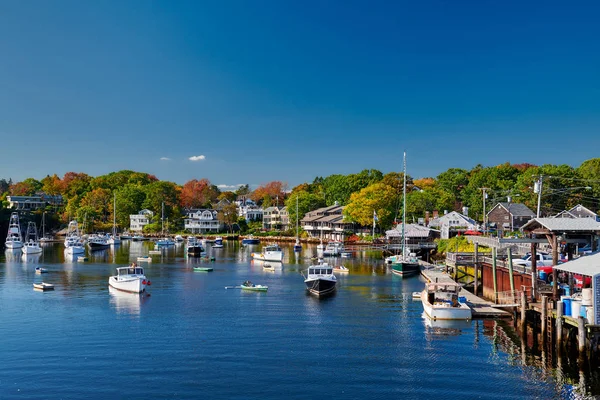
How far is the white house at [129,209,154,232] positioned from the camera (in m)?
179

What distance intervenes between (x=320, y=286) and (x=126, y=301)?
18353 millimetres

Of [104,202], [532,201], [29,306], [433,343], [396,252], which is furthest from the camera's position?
[104,202]

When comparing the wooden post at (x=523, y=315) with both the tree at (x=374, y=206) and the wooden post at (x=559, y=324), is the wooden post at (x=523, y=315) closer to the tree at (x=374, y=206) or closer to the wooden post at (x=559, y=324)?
the wooden post at (x=559, y=324)

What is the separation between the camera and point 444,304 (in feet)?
125

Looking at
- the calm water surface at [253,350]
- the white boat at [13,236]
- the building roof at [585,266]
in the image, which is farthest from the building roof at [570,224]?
the white boat at [13,236]

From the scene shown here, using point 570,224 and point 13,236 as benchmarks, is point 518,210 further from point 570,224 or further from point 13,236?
point 13,236

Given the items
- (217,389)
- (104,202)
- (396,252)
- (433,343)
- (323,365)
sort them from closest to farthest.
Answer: (217,389), (323,365), (433,343), (396,252), (104,202)

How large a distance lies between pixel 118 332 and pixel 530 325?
28787mm

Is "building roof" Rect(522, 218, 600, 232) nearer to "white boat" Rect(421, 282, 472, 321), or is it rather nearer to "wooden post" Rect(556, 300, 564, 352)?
"wooden post" Rect(556, 300, 564, 352)

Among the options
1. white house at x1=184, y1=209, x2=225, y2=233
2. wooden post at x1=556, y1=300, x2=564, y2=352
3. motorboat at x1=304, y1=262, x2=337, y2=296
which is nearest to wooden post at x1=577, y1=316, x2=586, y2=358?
wooden post at x1=556, y1=300, x2=564, y2=352

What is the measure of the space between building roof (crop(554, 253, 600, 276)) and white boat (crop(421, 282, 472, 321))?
28.6ft

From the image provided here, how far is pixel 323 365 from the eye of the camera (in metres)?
27.6

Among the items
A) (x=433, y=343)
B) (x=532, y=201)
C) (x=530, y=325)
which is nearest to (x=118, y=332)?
(x=433, y=343)

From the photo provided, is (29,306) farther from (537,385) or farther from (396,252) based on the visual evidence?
(396,252)
